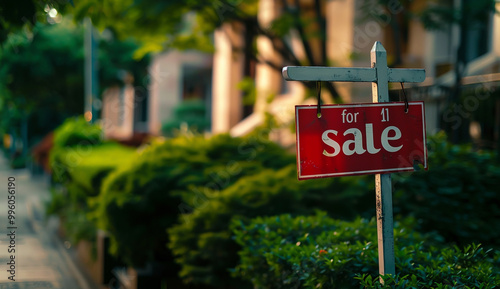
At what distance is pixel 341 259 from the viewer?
377 cm

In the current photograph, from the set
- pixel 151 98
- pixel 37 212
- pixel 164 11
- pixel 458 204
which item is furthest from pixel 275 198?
pixel 151 98

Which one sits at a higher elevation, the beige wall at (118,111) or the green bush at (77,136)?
the beige wall at (118,111)

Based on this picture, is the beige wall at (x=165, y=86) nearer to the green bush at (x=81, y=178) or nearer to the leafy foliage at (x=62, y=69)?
the leafy foliage at (x=62, y=69)

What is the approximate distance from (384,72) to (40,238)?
13.6 metres

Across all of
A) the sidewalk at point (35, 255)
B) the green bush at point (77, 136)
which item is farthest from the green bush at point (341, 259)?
the green bush at point (77, 136)

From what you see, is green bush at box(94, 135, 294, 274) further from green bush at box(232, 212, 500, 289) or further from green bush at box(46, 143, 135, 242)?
green bush at box(232, 212, 500, 289)

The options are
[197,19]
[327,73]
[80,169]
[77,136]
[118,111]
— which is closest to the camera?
[327,73]

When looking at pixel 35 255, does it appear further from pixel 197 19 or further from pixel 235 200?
pixel 235 200

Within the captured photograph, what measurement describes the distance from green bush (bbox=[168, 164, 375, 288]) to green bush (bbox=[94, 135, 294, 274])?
987 mm

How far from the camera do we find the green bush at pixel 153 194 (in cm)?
742

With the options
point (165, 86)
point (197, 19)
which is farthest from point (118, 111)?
point (197, 19)

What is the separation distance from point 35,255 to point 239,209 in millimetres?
8441

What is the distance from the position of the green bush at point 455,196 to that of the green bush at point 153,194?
2.09 meters

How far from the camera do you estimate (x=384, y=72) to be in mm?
3570
